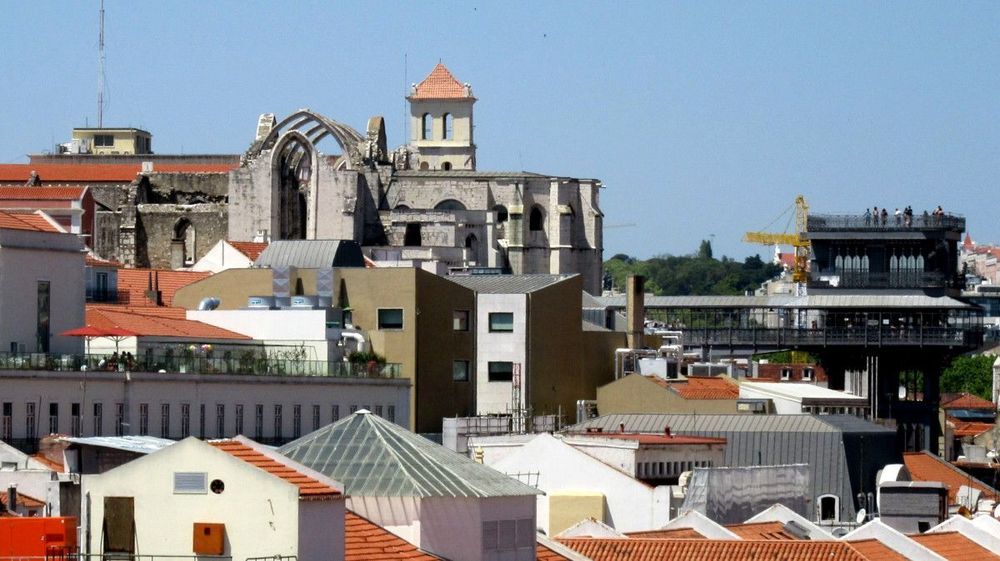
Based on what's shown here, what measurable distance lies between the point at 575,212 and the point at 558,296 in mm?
73275

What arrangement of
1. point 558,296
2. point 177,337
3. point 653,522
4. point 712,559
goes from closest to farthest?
1. point 712,559
2. point 653,522
3. point 177,337
4. point 558,296

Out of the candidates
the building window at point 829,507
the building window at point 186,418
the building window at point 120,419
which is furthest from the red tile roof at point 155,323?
the building window at point 829,507

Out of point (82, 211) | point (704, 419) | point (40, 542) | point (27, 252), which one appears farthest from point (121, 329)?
point (82, 211)

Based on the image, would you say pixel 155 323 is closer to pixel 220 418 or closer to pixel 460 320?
pixel 220 418

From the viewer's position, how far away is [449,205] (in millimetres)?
149375

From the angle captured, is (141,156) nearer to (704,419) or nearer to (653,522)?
(704,419)

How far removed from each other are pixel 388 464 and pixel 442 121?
155m

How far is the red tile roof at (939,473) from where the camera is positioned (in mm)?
81231

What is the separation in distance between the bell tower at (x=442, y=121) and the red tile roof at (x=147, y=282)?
95016mm

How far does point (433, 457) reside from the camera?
34.2 m

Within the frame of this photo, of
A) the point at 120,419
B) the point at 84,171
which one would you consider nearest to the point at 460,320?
the point at 120,419

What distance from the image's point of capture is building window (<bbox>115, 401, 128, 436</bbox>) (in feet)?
184

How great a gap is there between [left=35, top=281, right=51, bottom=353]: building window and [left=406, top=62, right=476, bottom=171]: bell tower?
123196mm

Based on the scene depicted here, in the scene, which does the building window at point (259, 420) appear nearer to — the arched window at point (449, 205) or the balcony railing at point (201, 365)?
the balcony railing at point (201, 365)
